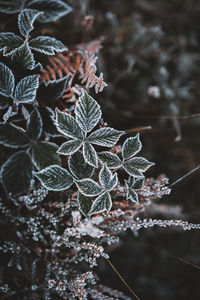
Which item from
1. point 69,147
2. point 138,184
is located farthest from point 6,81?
point 138,184

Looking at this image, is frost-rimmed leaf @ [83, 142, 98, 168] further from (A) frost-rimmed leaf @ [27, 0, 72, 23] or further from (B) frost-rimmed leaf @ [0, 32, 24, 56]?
(A) frost-rimmed leaf @ [27, 0, 72, 23]

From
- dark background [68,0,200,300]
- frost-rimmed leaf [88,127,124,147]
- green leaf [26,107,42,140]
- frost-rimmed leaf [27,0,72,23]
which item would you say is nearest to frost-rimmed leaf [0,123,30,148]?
green leaf [26,107,42,140]

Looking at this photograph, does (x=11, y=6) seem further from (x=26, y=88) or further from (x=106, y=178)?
(x=106, y=178)

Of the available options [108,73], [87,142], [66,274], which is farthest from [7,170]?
[108,73]

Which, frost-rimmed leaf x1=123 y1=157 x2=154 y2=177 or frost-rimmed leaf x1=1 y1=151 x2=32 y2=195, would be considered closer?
frost-rimmed leaf x1=123 y1=157 x2=154 y2=177

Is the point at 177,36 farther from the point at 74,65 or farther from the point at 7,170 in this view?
the point at 7,170

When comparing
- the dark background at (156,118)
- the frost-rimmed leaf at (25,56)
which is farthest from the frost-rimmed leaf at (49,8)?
the dark background at (156,118)

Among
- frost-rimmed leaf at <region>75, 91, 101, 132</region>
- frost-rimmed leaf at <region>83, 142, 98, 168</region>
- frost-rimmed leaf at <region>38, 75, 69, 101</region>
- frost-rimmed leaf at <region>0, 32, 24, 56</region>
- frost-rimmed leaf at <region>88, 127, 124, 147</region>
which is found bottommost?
frost-rimmed leaf at <region>83, 142, 98, 168</region>
